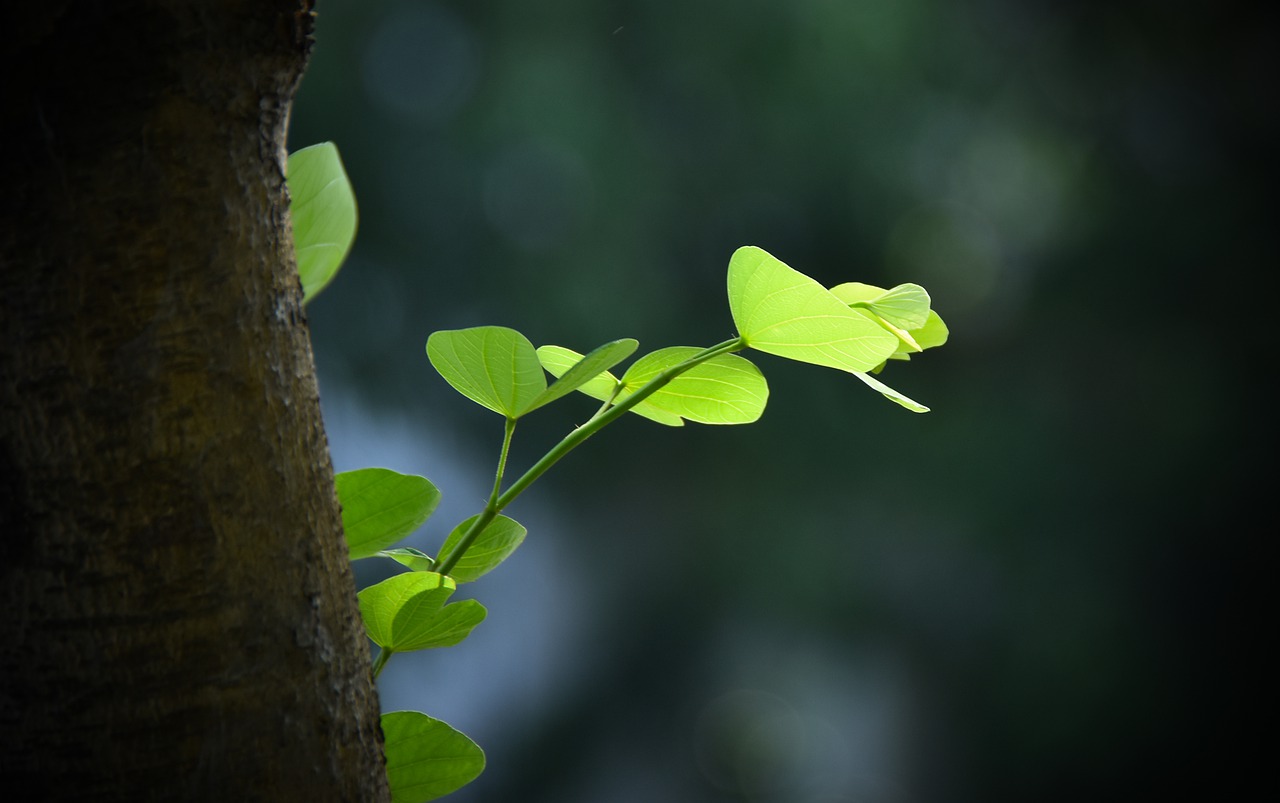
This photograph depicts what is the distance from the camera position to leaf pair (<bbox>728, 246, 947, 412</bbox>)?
0.44ft

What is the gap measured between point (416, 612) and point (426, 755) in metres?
0.03

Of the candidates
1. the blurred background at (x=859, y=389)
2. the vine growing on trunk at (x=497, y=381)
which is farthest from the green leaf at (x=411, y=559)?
the blurred background at (x=859, y=389)

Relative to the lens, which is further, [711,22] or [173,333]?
[711,22]

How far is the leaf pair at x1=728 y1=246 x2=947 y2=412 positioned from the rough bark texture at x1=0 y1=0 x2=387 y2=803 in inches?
2.6

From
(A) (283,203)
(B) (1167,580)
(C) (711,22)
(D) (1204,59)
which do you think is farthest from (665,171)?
(A) (283,203)

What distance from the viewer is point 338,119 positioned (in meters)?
1.59

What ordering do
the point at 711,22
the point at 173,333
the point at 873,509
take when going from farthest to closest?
the point at 873,509 → the point at 711,22 → the point at 173,333

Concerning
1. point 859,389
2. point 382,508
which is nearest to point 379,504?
point 382,508

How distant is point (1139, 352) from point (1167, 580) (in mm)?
399

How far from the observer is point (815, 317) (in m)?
0.14

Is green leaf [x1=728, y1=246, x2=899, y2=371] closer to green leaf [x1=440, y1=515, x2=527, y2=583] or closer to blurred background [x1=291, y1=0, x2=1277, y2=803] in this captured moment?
green leaf [x1=440, y1=515, x2=527, y2=583]

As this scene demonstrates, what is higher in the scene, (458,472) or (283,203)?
(283,203)

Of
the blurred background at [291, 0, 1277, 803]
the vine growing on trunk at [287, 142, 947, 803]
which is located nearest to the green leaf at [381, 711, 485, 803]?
the vine growing on trunk at [287, 142, 947, 803]

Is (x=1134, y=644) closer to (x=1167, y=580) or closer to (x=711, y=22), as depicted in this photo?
(x=1167, y=580)
